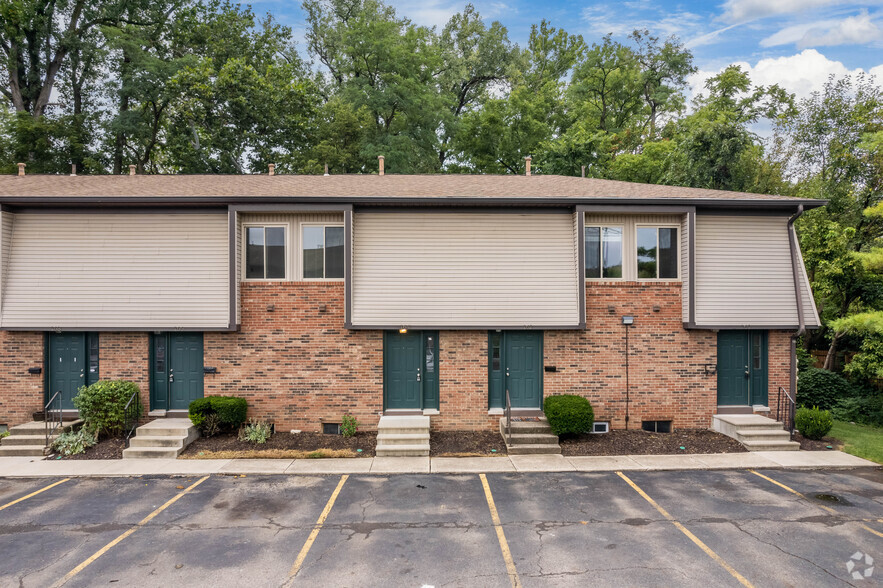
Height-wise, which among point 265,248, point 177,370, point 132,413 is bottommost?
point 132,413

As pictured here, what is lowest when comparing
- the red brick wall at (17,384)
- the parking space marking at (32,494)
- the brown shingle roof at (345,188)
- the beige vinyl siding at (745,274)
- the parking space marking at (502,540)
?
the parking space marking at (32,494)

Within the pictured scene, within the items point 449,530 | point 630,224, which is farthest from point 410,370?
point 630,224

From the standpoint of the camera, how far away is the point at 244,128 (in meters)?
23.8

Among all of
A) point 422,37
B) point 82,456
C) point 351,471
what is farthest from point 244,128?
point 351,471

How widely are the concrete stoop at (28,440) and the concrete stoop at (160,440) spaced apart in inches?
65.6

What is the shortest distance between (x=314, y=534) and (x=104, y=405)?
701 centimetres

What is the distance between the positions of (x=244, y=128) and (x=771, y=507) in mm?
25975

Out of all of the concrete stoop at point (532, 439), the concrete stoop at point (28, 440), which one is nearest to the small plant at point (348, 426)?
the concrete stoop at point (532, 439)

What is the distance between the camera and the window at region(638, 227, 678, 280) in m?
11.3

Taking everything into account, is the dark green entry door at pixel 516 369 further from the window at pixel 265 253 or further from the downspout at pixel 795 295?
the downspout at pixel 795 295

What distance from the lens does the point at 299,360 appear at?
11.0 metres

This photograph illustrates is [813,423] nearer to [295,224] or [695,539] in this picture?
[695,539]

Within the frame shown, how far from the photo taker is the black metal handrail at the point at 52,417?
10.0 meters

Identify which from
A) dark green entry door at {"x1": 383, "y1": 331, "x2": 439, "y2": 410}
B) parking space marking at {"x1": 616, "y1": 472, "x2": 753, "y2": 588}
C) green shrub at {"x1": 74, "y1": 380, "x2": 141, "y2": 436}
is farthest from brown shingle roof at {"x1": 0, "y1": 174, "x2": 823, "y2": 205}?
parking space marking at {"x1": 616, "y1": 472, "x2": 753, "y2": 588}
